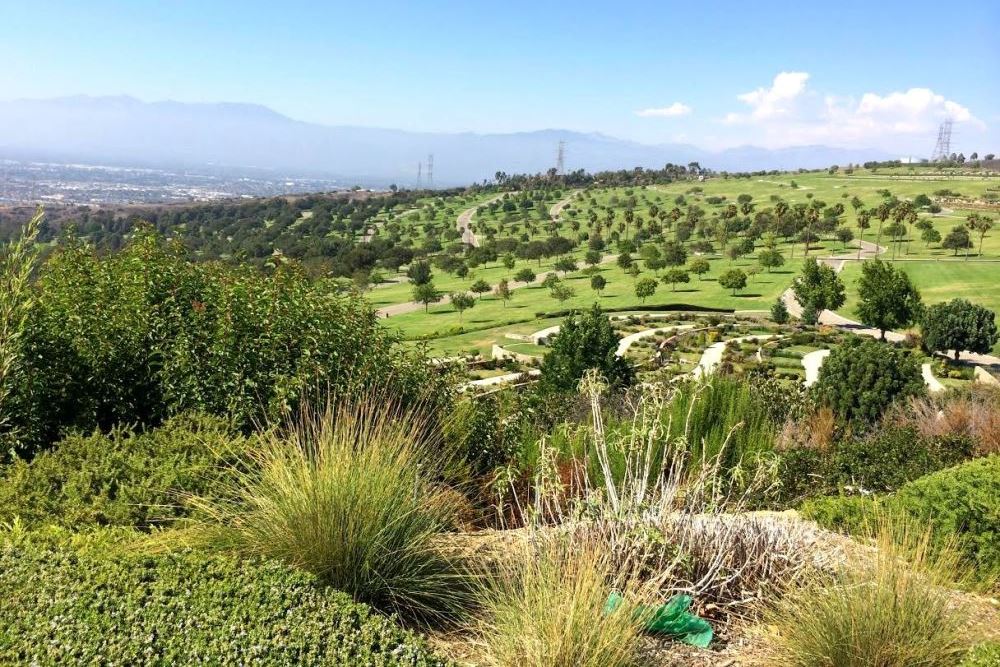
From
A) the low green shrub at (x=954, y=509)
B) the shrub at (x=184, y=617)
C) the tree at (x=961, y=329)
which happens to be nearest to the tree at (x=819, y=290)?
the tree at (x=961, y=329)

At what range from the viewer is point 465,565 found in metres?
4.60

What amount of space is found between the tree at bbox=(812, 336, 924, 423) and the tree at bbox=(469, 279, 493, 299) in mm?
54095

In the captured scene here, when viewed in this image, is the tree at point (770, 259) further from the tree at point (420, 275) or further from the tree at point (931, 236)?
the tree at point (420, 275)

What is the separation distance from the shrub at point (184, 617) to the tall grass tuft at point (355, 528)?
0.35 m

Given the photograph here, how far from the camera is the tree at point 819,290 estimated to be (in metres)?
52.3

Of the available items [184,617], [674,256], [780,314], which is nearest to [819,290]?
[780,314]

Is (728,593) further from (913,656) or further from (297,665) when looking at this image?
(297,665)

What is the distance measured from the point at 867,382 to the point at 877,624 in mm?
19416

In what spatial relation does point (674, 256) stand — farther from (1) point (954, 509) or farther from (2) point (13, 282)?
(2) point (13, 282)

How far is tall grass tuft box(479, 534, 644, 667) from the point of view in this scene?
3.31m

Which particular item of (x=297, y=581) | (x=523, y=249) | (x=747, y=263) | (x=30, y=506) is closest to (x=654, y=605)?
(x=297, y=581)

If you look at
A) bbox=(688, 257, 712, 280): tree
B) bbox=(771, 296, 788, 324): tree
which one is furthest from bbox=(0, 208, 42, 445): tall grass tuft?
bbox=(688, 257, 712, 280): tree

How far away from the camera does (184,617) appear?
11.2ft

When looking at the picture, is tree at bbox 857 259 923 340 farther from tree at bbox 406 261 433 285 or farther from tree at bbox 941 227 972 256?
tree at bbox 406 261 433 285
